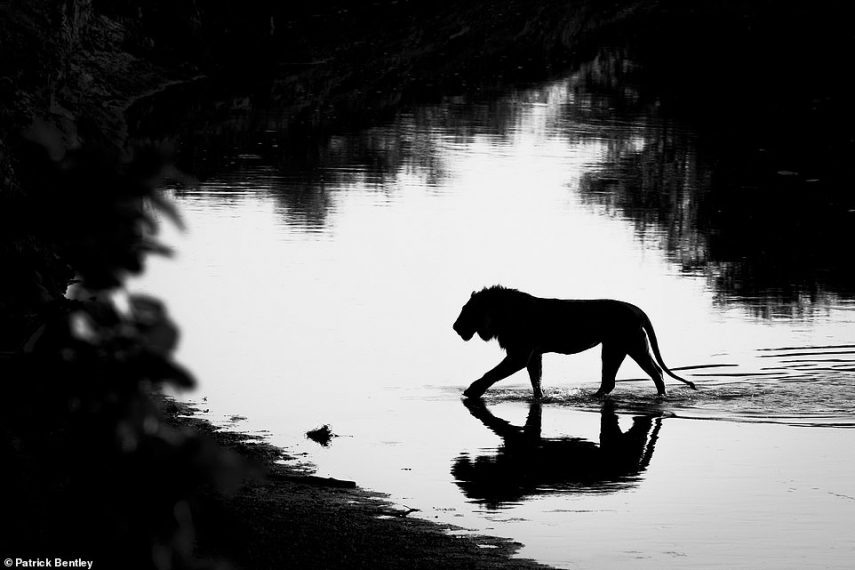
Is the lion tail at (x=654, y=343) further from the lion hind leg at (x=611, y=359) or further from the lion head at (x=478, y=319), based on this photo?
the lion head at (x=478, y=319)

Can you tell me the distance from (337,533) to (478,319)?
230 inches

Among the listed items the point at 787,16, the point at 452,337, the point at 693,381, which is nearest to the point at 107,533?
the point at 693,381

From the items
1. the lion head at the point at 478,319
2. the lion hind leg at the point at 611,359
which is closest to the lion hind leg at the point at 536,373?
the lion head at the point at 478,319

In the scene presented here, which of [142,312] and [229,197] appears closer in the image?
[142,312]

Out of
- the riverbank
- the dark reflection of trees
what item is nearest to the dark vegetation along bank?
the riverbank

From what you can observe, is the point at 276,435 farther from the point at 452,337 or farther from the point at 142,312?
the point at 142,312

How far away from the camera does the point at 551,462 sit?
11.9 metres

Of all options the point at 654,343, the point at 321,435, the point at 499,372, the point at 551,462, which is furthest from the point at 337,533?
the point at 654,343

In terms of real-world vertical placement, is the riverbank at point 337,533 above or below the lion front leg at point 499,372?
above

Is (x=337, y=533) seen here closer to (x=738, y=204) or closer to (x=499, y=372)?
(x=499, y=372)

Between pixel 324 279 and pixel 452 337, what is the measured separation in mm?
3617

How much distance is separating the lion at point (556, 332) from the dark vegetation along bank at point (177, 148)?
9.79ft

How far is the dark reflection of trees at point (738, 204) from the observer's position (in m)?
21.4

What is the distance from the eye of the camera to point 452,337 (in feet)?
56.3
